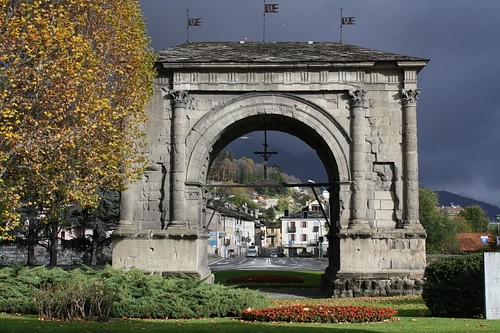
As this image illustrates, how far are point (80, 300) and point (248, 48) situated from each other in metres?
13.5

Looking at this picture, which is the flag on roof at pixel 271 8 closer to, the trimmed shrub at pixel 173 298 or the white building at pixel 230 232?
the trimmed shrub at pixel 173 298

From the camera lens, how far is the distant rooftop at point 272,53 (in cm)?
2305

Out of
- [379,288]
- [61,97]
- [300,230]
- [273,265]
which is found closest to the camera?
[61,97]

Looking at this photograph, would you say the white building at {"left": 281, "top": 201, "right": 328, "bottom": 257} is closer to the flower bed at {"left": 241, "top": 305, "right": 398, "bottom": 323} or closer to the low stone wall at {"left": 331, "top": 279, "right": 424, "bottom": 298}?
the low stone wall at {"left": 331, "top": 279, "right": 424, "bottom": 298}

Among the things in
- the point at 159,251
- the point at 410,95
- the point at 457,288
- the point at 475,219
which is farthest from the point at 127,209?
the point at 475,219

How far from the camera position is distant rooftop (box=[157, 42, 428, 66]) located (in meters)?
23.0

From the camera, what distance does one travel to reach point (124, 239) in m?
22.6

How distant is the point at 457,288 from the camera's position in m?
15.4

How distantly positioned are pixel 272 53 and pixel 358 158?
16.7ft

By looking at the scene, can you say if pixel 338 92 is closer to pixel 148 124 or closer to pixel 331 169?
pixel 331 169

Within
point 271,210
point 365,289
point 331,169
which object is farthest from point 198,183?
point 271,210

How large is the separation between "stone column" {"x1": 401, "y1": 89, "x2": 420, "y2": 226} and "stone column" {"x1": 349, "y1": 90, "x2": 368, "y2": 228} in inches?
54.9

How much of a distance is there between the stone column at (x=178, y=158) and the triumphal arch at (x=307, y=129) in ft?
0.11

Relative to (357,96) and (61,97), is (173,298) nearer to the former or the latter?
(61,97)
